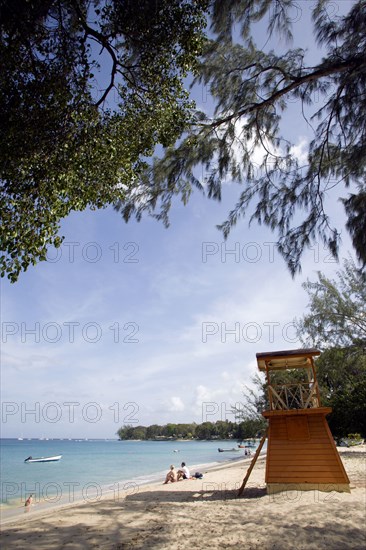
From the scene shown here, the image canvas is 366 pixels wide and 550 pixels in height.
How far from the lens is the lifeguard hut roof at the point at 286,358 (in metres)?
A: 9.23

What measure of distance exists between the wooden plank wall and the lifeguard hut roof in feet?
4.50

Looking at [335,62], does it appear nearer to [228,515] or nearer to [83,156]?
[83,156]

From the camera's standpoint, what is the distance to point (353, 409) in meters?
19.3

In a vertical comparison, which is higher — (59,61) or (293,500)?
(59,61)

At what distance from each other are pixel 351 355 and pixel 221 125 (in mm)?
15991

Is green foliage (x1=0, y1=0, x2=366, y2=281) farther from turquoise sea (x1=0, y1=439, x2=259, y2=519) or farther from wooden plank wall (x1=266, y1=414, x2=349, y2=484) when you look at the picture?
turquoise sea (x1=0, y1=439, x2=259, y2=519)

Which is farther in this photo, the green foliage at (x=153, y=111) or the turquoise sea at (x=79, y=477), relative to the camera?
the turquoise sea at (x=79, y=477)

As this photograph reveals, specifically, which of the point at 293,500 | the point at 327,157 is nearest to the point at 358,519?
the point at 293,500

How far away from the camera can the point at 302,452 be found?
859 centimetres

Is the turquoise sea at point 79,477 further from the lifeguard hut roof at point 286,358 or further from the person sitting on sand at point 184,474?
the lifeguard hut roof at point 286,358

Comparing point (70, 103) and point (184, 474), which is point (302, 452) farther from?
point (184, 474)

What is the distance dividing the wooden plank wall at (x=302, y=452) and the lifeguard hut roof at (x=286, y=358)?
137 centimetres

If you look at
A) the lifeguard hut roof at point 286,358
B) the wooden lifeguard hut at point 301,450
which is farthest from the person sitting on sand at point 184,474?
the wooden lifeguard hut at point 301,450

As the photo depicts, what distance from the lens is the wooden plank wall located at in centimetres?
824
